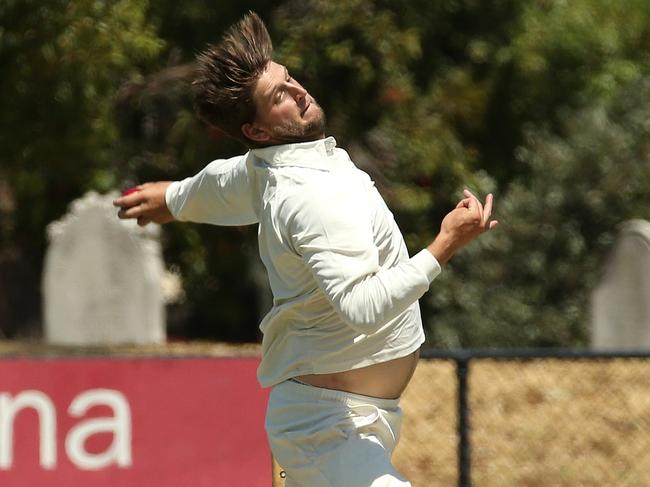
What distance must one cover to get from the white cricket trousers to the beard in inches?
24.9

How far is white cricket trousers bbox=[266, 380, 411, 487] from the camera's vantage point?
329 centimetres

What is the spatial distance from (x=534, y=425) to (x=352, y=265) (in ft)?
20.2

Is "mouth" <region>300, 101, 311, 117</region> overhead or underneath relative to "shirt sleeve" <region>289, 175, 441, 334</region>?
overhead

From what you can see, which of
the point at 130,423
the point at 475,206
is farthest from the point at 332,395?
the point at 130,423

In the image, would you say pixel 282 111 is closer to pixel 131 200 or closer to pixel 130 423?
pixel 131 200

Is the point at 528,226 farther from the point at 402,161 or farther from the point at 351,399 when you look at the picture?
the point at 351,399

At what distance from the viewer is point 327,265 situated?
10.1 ft

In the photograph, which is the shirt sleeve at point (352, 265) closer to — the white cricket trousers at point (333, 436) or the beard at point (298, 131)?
the beard at point (298, 131)

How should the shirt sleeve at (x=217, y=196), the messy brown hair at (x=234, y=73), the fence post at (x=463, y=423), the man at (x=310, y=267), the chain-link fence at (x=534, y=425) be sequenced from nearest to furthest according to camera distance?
the man at (x=310, y=267) < the messy brown hair at (x=234, y=73) < the shirt sleeve at (x=217, y=196) < the fence post at (x=463, y=423) < the chain-link fence at (x=534, y=425)

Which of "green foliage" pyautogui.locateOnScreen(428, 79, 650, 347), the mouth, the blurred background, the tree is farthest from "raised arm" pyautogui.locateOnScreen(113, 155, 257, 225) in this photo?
"green foliage" pyautogui.locateOnScreen(428, 79, 650, 347)

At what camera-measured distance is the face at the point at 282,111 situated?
3338 millimetres

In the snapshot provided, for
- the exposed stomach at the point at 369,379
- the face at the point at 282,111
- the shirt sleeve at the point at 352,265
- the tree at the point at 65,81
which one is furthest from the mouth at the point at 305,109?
the tree at the point at 65,81

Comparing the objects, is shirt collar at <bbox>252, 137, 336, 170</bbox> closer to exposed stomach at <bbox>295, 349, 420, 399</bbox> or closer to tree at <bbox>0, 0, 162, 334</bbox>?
exposed stomach at <bbox>295, 349, 420, 399</bbox>

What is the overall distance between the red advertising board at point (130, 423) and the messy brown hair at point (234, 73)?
305 centimetres
